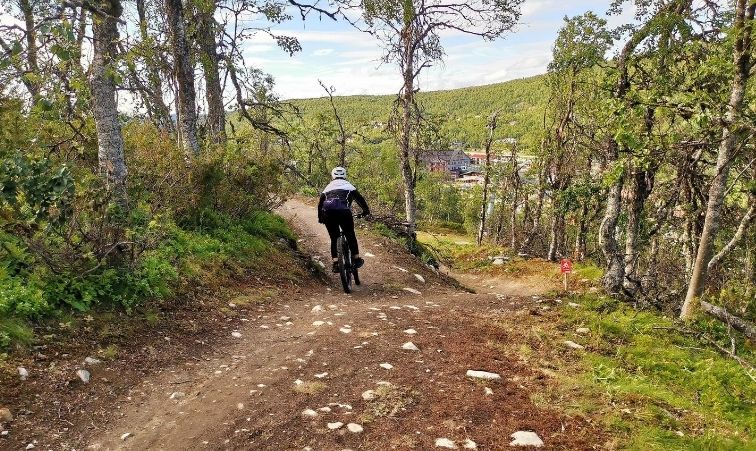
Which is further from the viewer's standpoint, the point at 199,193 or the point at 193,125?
the point at 193,125

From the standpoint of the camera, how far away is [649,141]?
7.94m

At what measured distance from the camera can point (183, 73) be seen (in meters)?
9.95

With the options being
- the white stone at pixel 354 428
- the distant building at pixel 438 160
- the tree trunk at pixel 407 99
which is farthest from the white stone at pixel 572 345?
the distant building at pixel 438 160

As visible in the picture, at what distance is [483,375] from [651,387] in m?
1.67

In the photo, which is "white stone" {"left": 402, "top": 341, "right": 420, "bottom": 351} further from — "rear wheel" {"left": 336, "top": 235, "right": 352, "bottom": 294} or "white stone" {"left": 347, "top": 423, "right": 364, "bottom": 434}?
"rear wheel" {"left": 336, "top": 235, "right": 352, "bottom": 294}

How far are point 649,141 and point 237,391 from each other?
738 cm

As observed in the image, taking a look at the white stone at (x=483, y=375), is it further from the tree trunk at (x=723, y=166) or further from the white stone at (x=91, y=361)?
the tree trunk at (x=723, y=166)

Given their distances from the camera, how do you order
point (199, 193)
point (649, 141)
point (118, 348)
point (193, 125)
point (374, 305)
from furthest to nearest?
point (193, 125) → point (199, 193) → point (374, 305) → point (649, 141) → point (118, 348)

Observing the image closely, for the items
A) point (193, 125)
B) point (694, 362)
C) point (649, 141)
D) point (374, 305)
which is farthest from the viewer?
point (193, 125)

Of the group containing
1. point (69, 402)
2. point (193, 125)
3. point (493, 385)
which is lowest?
point (493, 385)

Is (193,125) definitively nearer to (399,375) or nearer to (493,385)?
(399,375)

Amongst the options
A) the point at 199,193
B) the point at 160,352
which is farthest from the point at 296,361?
the point at 199,193

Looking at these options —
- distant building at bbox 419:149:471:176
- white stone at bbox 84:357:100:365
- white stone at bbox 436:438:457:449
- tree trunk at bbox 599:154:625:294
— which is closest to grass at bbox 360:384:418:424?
white stone at bbox 436:438:457:449

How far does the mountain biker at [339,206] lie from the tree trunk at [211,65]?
385 cm
